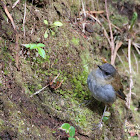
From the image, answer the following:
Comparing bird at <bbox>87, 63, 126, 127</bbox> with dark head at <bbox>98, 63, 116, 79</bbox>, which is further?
dark head at <bbox>98, 63, 116, 79</bbox>

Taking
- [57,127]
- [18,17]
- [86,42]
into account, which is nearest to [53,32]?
[18,17]

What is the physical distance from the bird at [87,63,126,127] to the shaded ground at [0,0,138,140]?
28cm

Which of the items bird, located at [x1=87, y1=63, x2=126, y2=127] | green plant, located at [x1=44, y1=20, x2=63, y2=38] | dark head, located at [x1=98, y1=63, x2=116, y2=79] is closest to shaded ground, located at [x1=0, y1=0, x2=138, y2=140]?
green plant, located at [x1=44, y1=20, x2=63, y2=38]

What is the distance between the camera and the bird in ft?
11.4

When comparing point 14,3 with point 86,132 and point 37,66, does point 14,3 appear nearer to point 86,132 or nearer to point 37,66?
point 37,66

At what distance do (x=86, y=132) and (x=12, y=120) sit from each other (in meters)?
1.30

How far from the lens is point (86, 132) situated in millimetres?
3025

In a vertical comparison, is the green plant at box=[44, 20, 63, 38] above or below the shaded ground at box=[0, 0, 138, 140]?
above

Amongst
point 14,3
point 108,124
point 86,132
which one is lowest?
point 108,124

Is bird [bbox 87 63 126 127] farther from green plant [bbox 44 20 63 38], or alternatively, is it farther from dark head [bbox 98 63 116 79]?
green plant [bbox 44 20 63 38]

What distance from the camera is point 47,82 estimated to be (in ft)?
10.3

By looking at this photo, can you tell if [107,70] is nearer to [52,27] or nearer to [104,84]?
[104,84]

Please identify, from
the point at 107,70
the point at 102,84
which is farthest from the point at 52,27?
the point at 102,84

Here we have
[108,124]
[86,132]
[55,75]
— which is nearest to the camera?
[86,132]
